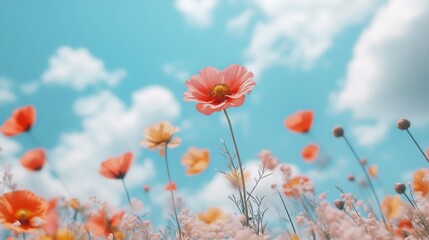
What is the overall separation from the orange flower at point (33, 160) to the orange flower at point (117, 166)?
0.92 m

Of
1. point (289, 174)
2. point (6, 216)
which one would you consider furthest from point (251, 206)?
point (6, 216)

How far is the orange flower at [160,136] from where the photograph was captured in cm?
338

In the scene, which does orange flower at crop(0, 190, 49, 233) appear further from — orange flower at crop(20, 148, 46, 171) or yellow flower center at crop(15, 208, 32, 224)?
orange flower at crop(20, 148, 46, 171)

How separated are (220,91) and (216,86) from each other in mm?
40

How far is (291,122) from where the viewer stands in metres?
3.86

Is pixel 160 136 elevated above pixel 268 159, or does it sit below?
above

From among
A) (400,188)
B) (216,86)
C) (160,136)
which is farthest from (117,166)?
(400,188)

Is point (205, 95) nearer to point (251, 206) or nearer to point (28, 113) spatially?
point (251, 206)

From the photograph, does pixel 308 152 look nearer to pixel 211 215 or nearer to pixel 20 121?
pixel 211 215

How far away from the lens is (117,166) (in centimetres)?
331

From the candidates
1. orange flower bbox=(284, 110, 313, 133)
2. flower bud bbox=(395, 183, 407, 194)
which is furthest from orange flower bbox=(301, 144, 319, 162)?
flower bud bbox=(395, 183, 407, 194)

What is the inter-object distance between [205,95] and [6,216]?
1383 millimetres

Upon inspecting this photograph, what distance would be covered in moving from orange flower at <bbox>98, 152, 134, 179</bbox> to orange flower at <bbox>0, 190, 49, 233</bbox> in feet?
1.93

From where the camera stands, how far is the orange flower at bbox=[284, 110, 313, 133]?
3.83 meters
